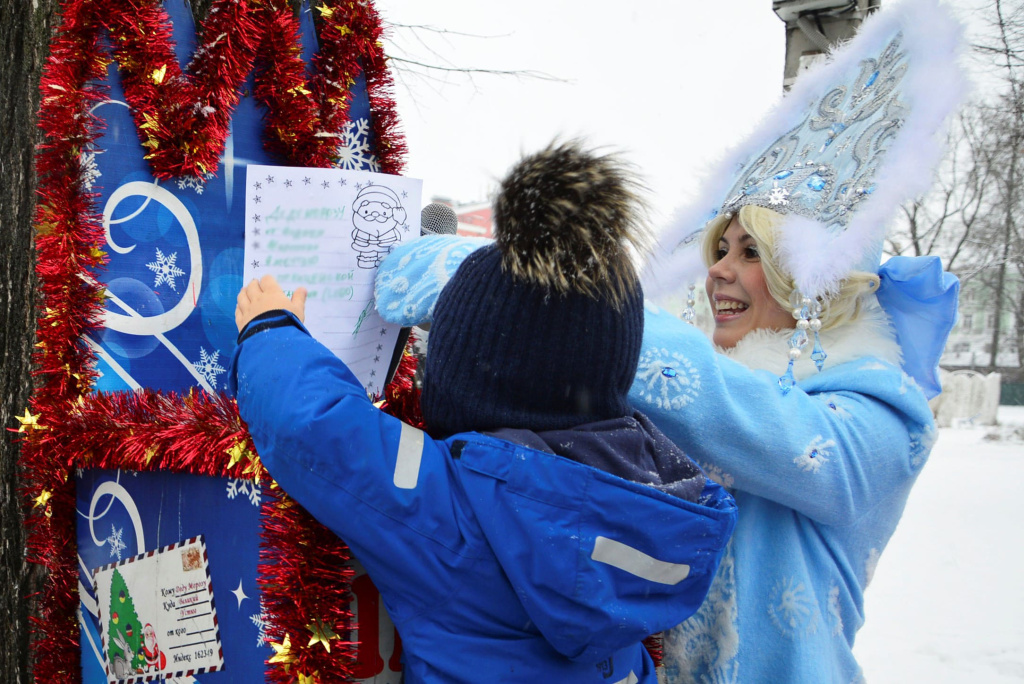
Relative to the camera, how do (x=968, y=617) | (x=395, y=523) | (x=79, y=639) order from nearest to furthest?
(x=395, y=523), (x=79, y=639), (x=968, y=617)

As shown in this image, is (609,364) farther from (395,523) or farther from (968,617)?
(968,617)

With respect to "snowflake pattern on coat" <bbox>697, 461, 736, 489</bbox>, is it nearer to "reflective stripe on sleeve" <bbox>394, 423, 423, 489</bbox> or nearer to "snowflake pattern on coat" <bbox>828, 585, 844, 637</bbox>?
"snowflake pattern on coat" <bbox>828, 585, 844, 637</bbox>

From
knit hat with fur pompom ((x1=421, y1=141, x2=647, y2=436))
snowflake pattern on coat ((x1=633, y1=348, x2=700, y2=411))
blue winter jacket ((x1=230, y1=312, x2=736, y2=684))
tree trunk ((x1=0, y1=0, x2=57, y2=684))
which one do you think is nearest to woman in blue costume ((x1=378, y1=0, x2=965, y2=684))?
snowflake pattern on coat ((x1=633, y1=348, x2=700, y2=411))

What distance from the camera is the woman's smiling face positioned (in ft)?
5.49

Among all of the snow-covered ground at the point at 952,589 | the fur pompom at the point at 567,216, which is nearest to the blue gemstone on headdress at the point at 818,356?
the fur pompom at the point at 567,216

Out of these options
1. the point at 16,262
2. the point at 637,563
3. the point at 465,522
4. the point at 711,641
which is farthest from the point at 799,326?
the point at 16,262

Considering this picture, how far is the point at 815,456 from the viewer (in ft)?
4.30

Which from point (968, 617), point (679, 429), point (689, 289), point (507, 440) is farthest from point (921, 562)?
point (507, 440)

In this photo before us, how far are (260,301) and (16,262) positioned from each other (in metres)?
0.74

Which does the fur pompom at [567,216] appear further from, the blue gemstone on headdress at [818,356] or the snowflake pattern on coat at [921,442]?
the snowflake pattern on coat at [921,442]

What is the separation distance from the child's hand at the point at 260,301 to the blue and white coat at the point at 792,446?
0.22 m

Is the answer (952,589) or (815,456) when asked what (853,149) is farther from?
(952,589)

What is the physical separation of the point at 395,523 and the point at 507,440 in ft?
0.59

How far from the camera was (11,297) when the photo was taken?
1.45 meters
